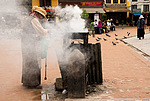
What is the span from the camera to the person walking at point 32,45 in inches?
193

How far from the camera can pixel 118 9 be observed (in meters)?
42.4

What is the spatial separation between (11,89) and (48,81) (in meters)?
0.94

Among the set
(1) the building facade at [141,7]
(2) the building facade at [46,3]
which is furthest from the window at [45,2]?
(1) the building facade at [141,7]

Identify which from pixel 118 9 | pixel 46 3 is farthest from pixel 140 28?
pixel 118 9

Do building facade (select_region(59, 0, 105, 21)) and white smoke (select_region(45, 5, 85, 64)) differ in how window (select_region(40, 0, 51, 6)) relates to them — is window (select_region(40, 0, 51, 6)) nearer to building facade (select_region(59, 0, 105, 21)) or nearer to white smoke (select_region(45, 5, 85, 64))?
building facade (select_region(59, 0, 105, 21))

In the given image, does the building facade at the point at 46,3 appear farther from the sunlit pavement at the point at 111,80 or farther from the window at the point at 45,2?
the sunlit pavement at the point at 111,80

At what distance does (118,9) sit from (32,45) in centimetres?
3899

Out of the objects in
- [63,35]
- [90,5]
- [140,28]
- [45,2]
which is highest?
[45,2]

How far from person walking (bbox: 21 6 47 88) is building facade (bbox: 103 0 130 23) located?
37879 mm

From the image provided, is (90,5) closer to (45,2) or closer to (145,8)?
(45,2)

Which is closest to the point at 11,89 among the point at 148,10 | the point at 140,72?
the point at 140,72

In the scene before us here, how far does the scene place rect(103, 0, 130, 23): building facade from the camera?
42156 mm

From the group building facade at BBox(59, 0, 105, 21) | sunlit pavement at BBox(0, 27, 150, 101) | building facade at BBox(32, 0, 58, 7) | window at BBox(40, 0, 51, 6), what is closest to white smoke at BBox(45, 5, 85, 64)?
sunlit pavement at BBox(0, 27, 150, 101)

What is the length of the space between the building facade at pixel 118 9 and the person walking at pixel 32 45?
37879mm
